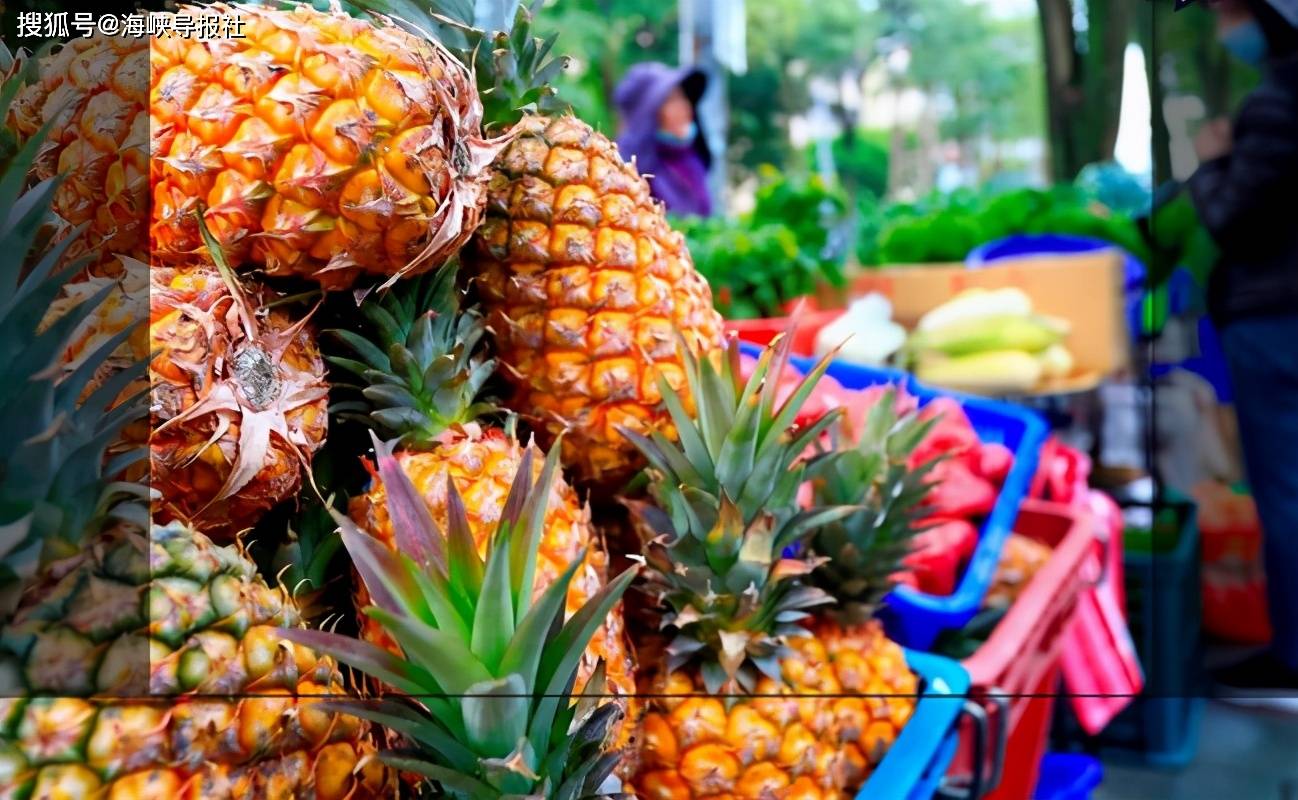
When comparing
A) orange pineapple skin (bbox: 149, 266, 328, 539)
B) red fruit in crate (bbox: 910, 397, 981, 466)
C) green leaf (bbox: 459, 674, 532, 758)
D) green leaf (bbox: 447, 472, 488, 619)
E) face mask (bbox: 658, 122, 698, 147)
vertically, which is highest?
face mask (bbox: 658, 122, 698, 147)

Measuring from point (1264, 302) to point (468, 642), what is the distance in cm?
237

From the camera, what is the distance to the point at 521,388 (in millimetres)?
1059

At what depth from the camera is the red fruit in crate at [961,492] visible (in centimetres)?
165

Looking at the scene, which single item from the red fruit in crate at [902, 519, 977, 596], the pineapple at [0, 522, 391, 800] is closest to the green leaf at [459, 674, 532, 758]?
the pineapple at [0, 522, 391, 800]

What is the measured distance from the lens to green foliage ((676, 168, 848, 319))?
7.65 feet

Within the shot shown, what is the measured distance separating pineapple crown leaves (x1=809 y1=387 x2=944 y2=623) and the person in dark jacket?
1291 mm

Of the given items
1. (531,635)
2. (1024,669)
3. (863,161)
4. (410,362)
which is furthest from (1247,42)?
(863,161)

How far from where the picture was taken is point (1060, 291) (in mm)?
3143

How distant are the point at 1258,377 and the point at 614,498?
6.82 feet

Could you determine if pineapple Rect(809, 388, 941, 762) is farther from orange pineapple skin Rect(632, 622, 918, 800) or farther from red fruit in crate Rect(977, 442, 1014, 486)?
red fruit in crate Rect(977, 442, 1014, 486)

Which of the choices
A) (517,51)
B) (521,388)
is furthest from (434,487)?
(517,51)

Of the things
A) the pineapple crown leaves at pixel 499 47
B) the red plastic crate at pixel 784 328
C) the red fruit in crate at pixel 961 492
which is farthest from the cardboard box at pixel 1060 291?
the pineapple crown leaves at pixel 499 47

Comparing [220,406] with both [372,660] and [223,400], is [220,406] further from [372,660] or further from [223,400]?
[372,660]

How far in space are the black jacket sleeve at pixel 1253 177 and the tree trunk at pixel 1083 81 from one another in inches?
50.5
